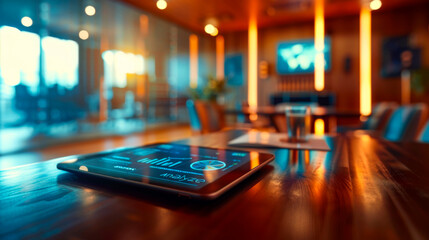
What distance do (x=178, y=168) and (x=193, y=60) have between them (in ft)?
24.7

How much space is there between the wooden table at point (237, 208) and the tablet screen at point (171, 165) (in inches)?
0.9

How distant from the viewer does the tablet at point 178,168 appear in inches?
12.6

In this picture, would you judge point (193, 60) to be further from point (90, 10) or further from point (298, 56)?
point (90, 10)

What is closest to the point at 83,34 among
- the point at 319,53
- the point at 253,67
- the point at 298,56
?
the point at 253,67

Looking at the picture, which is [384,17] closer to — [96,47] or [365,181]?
[96,47]

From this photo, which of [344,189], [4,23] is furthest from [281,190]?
[4,23]

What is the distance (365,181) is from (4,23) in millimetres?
4983

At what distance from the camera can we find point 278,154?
0.62 metres

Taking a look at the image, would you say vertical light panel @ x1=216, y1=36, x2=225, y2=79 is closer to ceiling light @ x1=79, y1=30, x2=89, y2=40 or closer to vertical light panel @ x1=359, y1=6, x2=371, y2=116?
vertical light panel @ x1=359, y1=6, x2=371, y2=116

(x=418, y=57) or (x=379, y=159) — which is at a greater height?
(x=418, y=57)

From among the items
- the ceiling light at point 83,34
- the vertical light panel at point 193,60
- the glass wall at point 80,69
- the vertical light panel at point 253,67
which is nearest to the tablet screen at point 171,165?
the glass wall at point 80,69

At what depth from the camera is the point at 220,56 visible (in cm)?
774

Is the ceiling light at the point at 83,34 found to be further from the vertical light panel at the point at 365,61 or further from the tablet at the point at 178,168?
the vertical light panel at the point at 365,61

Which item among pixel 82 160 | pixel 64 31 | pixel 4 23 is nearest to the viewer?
pixel 82 160
